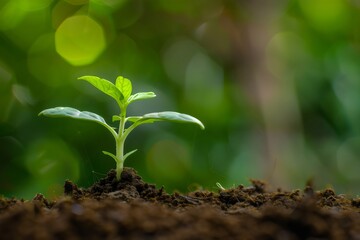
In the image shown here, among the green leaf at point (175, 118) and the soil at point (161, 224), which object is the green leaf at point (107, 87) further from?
the soil at point (161, 224)

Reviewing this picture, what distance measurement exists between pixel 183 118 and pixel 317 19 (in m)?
3.29

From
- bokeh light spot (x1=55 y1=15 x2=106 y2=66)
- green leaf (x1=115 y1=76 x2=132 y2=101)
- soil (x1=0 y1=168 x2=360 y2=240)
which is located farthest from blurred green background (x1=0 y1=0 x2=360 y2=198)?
soil (x1=0 y1=168 x2=360 y2=240)

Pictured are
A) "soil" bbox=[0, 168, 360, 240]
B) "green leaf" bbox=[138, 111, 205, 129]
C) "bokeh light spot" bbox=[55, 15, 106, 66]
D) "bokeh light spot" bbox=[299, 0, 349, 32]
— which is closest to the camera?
"soil" bbox=[0, 168, 360, 240]

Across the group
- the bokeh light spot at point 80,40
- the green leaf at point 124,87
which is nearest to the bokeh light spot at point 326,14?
the bokeh light spot at point 80,40

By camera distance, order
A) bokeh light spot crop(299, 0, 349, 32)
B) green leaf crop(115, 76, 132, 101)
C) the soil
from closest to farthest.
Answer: the soil < green leaf crop(115, 76, 132, 101) < bokeh light spot crop(299, 0, 349, 32)

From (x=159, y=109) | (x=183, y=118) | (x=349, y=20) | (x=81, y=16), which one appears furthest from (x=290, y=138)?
(x=183, y=118)

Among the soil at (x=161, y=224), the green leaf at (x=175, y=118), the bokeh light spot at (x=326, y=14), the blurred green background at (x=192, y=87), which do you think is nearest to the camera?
the soil at (x=161, y=224)

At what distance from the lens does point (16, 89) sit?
11.6 feet

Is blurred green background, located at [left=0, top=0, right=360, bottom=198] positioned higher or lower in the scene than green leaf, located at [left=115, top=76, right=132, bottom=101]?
higher

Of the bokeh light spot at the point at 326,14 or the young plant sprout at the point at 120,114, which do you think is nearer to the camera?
the young plant sprout at the point at 120,114

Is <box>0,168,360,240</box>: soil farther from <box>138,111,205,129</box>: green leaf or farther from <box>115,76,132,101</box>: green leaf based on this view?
<box>115,76,132,101</box>: green leaf

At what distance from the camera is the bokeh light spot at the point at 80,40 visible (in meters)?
3.74

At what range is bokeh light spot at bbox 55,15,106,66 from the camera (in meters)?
3.74

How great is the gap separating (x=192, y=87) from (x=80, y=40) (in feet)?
2.52
